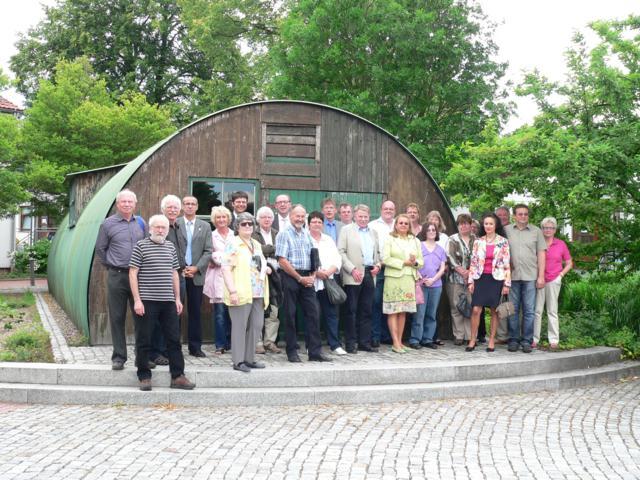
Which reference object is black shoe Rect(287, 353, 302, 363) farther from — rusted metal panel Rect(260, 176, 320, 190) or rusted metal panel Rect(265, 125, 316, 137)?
rusted metal panel Rect(265, 125, 316, 137)

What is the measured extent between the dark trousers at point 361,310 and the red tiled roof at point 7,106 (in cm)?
3467

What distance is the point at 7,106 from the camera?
1556 inches

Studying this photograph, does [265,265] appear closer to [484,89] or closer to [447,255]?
[447,255]

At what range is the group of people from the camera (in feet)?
25.7

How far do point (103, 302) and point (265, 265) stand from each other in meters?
2.92

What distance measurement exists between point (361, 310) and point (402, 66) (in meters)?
18.4

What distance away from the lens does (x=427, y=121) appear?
2620 centimetres

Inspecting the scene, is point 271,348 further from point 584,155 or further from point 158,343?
point 584,155

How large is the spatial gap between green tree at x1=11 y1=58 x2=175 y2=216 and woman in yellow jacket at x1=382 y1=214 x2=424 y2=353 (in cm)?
2054

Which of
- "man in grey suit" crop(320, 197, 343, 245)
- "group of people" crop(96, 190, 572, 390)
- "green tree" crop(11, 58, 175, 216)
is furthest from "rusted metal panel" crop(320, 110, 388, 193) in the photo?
"green tree" crop(11, 58, 175, 216)

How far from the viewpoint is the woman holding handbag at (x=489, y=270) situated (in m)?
9.76

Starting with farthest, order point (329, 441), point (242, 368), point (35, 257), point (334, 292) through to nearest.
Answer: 1. point (35, 257)
2. point (334, 292)
3. point (242, 368)
4. point (329, 441)

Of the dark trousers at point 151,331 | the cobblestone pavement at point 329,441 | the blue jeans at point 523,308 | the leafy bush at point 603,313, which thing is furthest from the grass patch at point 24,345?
the leafy bush at point 603,313

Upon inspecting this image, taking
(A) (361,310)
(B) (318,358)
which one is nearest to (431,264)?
(A) (361,310)
